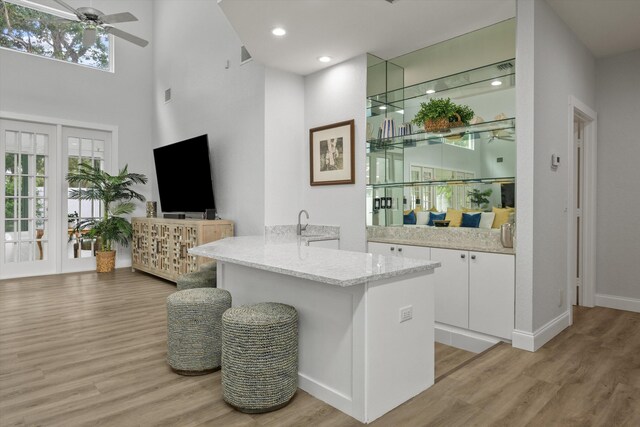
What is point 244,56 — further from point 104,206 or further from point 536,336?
point 536,336

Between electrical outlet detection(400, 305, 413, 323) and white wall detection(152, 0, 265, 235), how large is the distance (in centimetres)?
282

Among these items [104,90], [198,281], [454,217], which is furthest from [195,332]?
[104,90]

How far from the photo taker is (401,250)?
3824 millimetres

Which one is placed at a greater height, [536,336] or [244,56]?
[244,56]

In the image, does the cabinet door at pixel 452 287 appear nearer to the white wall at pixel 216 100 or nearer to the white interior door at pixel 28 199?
the white wall at pixel 216 100

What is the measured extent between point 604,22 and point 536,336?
2.73 m

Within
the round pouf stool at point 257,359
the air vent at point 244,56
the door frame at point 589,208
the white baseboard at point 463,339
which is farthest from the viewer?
the air vent at point 244,56

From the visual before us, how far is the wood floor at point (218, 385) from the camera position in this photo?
210cm

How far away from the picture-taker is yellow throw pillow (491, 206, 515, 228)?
351cm

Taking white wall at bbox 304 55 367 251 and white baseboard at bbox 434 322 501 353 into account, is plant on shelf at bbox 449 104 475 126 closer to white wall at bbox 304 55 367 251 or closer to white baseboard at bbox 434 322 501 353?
white wall at bbox 304 55 367 251

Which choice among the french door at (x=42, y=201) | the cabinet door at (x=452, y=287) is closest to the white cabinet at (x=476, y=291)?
the cabinet door at (x=452, y=287)

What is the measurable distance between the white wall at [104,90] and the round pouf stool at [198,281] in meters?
4.42

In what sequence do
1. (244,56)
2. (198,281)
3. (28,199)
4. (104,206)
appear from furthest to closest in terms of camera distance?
(104,206)
(28,199)
(244,56)
(198,281)

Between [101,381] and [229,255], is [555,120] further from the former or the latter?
[101,381]
